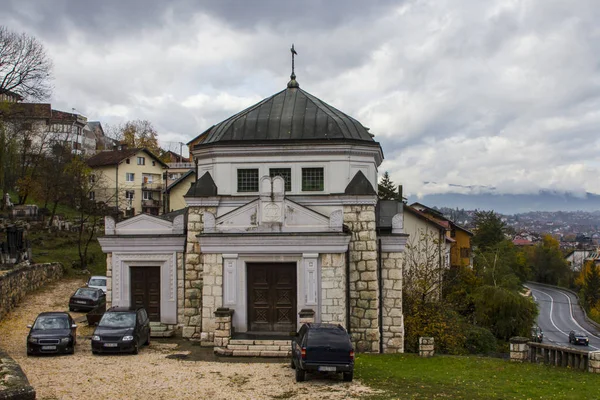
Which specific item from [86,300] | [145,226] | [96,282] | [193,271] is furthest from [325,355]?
[96,282]

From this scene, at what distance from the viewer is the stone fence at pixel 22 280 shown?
3173cm

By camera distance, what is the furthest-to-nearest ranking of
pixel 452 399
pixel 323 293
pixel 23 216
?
pixel 23 216 < pixel 323 293 < pixel 452 399

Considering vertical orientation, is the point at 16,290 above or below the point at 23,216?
below

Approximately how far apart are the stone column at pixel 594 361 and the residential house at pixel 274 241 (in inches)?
287

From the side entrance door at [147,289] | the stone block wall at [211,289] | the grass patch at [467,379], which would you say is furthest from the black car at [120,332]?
the grass patch at [467,379]

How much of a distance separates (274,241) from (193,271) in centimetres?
477

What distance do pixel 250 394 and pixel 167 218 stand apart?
1440 cm

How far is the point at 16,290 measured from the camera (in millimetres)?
34656

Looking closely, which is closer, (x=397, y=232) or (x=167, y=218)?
(x=397, y=232)

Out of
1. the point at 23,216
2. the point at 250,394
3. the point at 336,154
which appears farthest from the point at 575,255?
the point at 250,394

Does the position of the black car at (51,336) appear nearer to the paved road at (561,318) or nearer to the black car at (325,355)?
the black car at (325,355)

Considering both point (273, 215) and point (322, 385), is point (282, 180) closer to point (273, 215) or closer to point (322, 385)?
point (273, 215)

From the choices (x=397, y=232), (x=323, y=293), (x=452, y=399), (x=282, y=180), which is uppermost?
(x=282, y=180)

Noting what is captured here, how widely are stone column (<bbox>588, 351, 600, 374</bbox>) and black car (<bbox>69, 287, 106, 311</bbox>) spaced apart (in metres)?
23.9
